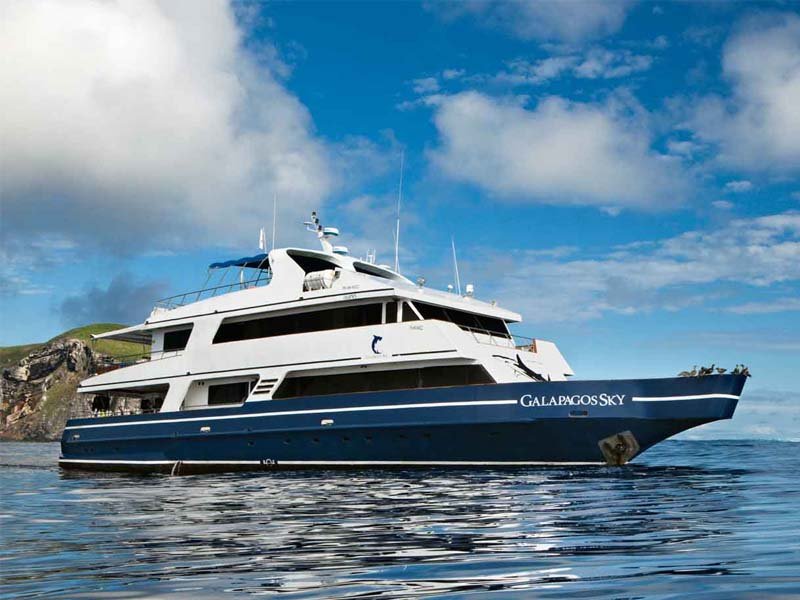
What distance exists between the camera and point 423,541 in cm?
704

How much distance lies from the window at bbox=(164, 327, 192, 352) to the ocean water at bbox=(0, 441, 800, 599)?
10.2m

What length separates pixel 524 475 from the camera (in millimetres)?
15695

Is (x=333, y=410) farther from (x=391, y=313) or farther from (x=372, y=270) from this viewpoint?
(x=372, y=270)

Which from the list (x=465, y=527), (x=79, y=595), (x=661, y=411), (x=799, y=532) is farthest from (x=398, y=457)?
(x=79, y=595)

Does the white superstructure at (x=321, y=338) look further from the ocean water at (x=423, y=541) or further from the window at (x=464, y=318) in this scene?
the ocean water at (x=423, y=541)

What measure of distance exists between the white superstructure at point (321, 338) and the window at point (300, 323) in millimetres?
30

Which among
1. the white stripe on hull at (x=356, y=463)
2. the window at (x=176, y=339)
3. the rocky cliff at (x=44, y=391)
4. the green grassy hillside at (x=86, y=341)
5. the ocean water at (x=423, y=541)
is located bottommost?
the ocean water at (x=423, y=541)

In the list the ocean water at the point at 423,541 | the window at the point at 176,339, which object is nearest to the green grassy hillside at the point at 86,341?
the window at the point at 176,339

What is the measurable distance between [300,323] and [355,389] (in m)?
2.52

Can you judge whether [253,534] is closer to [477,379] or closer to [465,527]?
[465,527]

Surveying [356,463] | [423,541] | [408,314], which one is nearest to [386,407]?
[356,463]

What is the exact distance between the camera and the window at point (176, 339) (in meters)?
24.5

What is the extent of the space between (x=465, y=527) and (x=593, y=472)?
8923 mm

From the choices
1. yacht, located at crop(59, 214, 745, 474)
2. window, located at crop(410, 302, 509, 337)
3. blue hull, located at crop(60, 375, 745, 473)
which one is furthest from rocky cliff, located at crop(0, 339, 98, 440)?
window, located at crop(410, 302, 509, 337)
